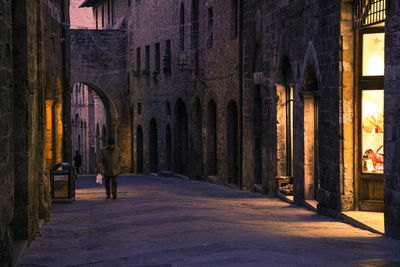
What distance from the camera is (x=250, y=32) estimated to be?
18422 mm

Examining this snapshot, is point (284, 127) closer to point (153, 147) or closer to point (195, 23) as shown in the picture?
point (195, 23)

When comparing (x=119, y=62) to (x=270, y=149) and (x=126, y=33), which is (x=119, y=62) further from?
(x=270, y=149)

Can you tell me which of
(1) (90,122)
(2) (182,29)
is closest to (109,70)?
(2) (182,29)

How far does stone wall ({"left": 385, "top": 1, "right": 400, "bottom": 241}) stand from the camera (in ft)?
30.7

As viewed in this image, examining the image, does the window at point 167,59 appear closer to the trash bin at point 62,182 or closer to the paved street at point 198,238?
the trash bin at point 62,182

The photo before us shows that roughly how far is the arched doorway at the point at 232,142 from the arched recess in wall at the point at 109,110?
51.7 feet

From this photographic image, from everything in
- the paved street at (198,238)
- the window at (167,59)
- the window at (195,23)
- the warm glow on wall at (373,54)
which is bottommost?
the paved street at (198,238)

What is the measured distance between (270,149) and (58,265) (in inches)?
369

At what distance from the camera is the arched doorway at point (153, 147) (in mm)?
31844

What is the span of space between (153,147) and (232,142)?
11724mm

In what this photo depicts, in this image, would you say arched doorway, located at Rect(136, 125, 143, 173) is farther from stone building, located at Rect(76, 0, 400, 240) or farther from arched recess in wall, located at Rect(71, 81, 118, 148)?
stone building, located at Rect(76, 0, 400, 240)

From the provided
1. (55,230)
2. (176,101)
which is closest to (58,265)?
(55,230)

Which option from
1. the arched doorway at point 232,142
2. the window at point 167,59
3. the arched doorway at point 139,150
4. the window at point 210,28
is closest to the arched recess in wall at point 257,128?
the arched doorway at point 232,142

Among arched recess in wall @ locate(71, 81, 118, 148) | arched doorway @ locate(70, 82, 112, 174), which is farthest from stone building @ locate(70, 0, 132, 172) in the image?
arched doorway @ locate(70, 82, 112, 174)
